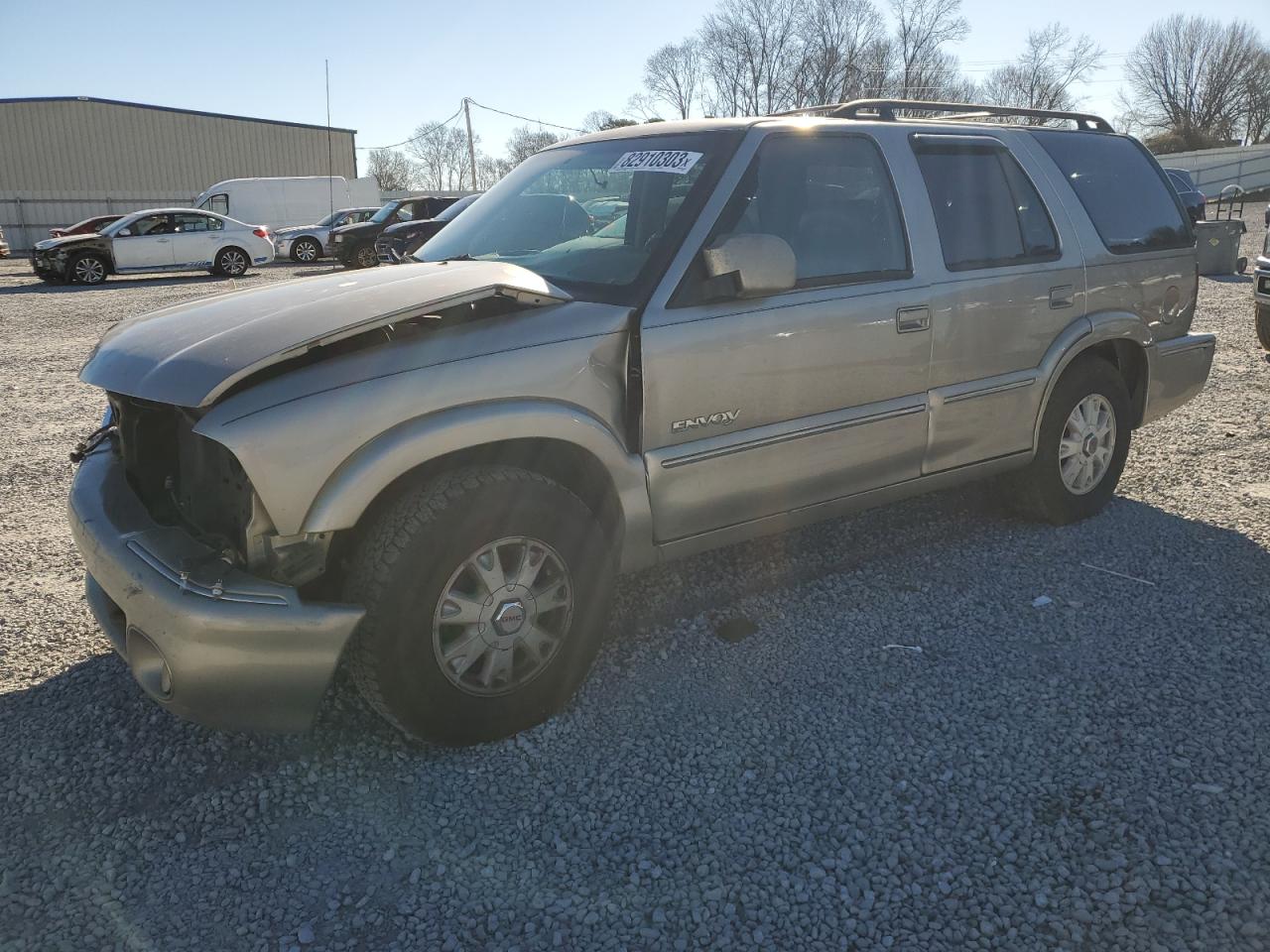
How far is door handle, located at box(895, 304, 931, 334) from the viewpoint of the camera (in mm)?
3750

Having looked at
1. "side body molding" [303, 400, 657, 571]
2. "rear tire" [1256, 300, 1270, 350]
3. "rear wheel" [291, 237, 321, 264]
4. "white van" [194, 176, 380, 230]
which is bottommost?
"side body molding" [303, 400, 657, 571]

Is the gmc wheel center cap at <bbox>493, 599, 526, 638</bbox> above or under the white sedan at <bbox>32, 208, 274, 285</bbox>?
under

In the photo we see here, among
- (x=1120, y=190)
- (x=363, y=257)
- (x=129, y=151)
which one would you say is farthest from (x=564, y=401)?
(x=129, y=151)

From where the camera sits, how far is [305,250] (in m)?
26.2

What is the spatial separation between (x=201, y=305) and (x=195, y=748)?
58.0 inches

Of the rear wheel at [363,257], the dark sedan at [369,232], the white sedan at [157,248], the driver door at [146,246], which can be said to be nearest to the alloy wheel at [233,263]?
the white sedan at [157,248]

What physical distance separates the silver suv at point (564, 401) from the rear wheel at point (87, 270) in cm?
2036

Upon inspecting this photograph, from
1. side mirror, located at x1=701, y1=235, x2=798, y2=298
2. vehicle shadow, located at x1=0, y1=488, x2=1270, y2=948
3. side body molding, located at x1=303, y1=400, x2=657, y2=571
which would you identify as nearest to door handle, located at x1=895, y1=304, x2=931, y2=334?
side mirror, located at x1=701, y1=235, x2=798, y2=298

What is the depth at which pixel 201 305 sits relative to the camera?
129 inches

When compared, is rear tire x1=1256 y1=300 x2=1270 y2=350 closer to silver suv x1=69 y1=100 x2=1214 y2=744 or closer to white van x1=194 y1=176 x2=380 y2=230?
silver suv x1=69 y1=100 x2=1214 y2=744

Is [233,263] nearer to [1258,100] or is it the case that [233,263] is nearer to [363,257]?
[363,257]

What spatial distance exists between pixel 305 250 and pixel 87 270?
626cm

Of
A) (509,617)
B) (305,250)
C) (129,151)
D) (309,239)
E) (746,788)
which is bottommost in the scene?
(746,788)

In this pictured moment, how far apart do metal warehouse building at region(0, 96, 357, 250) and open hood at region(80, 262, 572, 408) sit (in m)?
42.2
